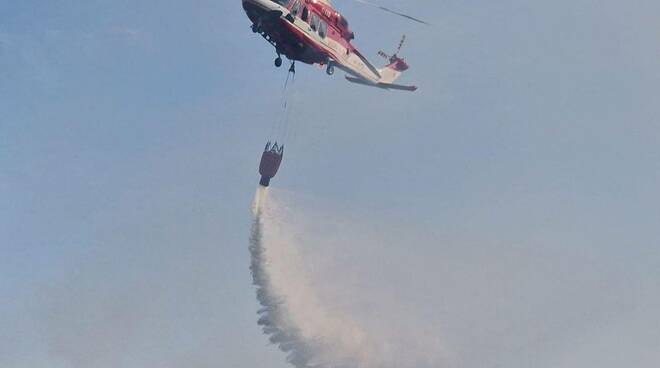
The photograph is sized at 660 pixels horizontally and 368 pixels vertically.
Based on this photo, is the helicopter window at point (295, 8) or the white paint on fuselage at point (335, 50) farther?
the helicopter window at point (295, 8)

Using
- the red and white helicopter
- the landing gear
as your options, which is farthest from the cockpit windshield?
the landing gear

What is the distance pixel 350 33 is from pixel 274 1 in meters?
9.69

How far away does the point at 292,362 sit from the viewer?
324 ft

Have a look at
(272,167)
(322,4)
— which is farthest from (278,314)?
(322,4)

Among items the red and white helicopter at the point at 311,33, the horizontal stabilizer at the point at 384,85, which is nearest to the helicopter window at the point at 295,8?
the red and white helicopter at the point at 311,33

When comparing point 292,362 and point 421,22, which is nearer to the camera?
point 421,22

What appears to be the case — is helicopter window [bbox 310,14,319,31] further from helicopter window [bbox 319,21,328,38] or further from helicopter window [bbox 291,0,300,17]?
helicopter window [bbox 291,0,300,17]

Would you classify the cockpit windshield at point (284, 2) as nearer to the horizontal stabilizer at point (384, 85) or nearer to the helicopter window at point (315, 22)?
the helicopter window at point (315, 22)

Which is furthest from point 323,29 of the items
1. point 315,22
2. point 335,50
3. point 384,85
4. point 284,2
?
point 384,85

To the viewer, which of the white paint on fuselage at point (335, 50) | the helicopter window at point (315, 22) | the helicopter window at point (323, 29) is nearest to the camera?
the white paint on fuselage at point (335, 50)

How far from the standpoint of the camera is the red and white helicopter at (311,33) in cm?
8369

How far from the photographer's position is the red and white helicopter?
83.7 metres

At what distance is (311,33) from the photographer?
283ft

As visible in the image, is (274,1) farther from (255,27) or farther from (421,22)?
(421,22)
